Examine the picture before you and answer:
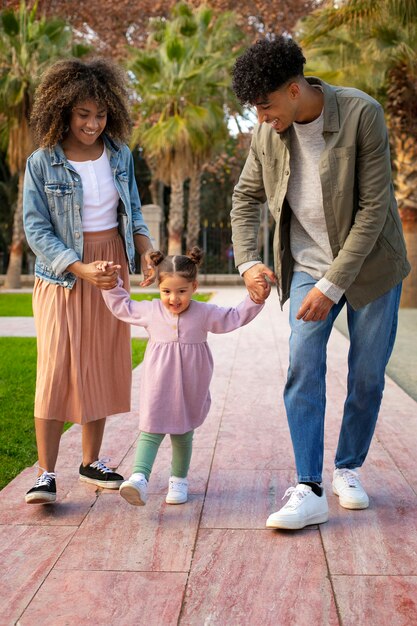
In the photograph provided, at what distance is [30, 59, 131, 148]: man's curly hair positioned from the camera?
13.4 ft

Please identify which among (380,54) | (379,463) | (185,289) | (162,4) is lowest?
(379,463)

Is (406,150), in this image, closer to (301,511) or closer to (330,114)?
(330,114)

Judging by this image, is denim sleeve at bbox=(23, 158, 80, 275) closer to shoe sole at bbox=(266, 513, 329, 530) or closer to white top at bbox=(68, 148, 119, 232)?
white top at bbox=(68, 148, 119, 232)

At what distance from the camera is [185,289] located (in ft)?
12.9

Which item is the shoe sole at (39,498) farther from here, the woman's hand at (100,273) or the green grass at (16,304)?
the green grass at (16,304)

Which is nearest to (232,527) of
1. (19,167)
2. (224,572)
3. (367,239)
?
(224,572)

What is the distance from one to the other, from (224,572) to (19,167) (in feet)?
73.3

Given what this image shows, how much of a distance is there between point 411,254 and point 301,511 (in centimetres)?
1441

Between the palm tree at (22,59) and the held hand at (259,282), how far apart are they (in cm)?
2042

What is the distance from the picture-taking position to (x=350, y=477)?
4070 millimetres

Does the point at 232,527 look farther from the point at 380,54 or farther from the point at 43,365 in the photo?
the point at 380,54

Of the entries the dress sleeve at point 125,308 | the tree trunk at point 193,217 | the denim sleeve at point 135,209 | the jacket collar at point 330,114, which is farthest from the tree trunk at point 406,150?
the dress sleeve at point 125,308

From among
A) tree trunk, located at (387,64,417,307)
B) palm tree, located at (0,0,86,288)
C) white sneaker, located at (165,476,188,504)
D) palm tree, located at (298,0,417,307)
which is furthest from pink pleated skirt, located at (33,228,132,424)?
palm tree, located at (0,0,86,288)

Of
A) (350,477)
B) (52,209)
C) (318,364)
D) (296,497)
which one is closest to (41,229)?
(52,209)
